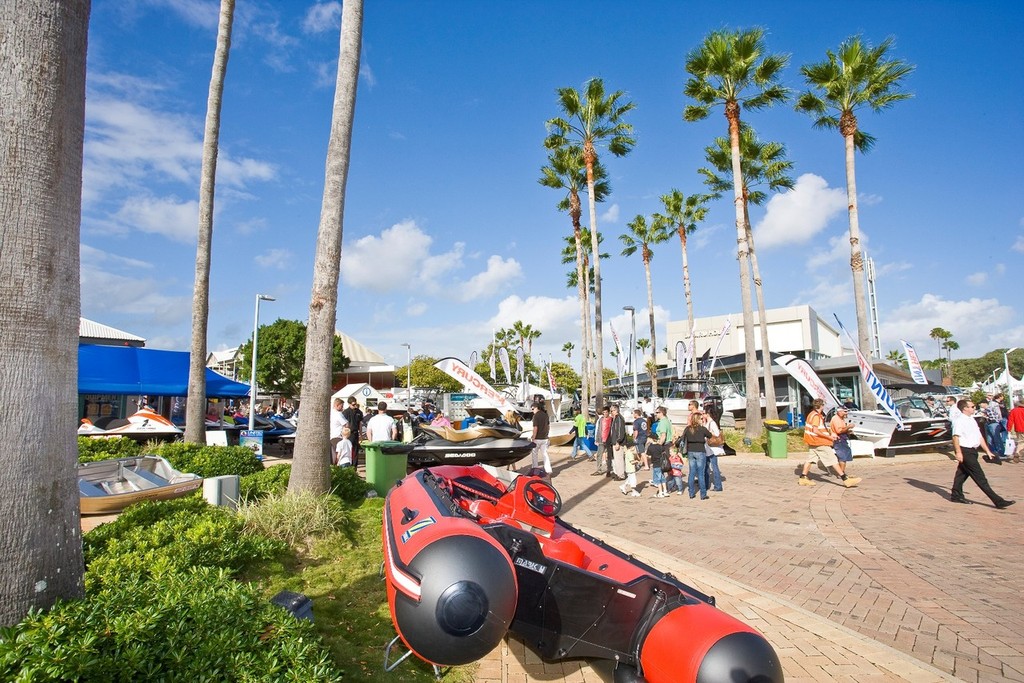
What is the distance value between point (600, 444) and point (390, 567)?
1007 centimetres

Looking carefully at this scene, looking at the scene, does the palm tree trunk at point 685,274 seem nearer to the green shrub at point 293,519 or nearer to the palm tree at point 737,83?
the palm tree at point 737,83

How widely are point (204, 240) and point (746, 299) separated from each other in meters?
16.5

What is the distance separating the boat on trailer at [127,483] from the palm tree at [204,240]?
10.2 feet

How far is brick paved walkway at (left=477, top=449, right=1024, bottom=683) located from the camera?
151 inches

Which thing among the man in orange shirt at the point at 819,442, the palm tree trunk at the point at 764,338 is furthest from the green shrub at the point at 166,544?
the palm tree trunk at the point at 764,338

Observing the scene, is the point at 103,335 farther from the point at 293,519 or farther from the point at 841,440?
the point at 841,440

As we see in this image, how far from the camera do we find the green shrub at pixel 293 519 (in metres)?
5.41

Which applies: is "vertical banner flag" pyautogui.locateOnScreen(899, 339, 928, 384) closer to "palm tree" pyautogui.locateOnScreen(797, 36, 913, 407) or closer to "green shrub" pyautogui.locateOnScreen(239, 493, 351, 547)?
"palm tree" pyautogui.locateOnScreen(797, 36, 913, 407)

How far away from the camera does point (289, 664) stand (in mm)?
2467

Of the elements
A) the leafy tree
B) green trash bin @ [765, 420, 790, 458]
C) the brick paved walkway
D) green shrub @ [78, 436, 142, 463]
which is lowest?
the brick paved walkway

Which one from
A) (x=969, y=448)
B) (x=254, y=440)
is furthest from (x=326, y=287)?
(x=969, y=448)

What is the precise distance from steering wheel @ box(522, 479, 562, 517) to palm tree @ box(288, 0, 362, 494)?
9.72ft

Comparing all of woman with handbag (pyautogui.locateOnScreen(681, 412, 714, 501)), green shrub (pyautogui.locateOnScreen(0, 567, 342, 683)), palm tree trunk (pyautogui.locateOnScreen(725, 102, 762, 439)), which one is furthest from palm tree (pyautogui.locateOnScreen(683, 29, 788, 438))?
green shrub (pyautogui.locateOnScreen(0, 567, 342, 683))

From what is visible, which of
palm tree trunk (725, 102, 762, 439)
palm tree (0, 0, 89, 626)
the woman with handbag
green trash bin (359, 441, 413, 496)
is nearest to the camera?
palm tree (0, 0, 89, 626)
